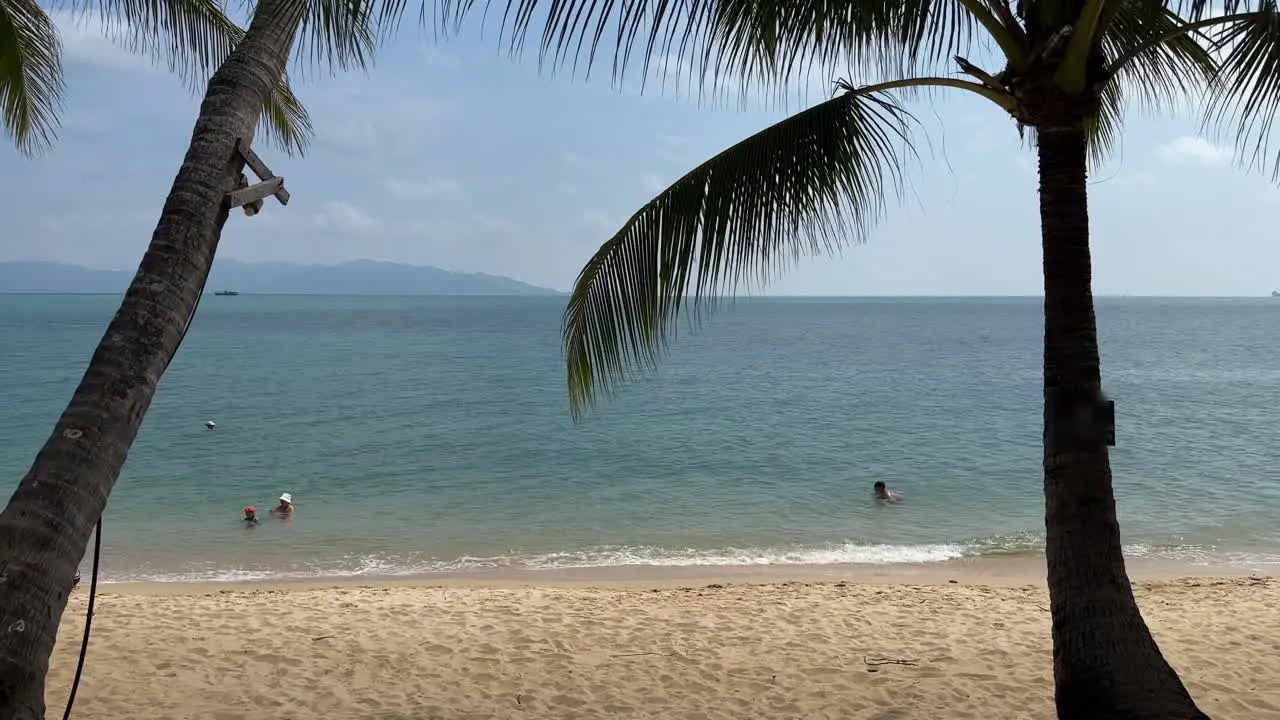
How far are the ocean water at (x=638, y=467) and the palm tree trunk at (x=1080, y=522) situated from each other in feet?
29.7

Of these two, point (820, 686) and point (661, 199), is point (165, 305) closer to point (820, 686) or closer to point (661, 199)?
point (661, 199)

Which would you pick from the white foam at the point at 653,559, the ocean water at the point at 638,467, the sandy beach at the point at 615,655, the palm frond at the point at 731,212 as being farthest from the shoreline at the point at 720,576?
the palm frond at the point at 731,212

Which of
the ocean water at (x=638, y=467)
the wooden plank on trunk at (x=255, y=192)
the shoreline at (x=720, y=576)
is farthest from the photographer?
the ocean water at (x=638, y=467)

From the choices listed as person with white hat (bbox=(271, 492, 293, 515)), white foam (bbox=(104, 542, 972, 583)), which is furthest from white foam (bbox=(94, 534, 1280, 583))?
person with white hat (bbox=(271, 492, 293, 515))

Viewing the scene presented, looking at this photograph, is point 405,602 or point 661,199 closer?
point 661,199

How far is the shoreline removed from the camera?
1103cm

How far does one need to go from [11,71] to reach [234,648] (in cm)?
422

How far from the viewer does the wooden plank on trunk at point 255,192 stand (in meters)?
3.80

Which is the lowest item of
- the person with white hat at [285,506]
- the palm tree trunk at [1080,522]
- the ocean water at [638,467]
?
the ocean water at [638,467]

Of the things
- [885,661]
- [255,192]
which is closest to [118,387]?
[255,192]

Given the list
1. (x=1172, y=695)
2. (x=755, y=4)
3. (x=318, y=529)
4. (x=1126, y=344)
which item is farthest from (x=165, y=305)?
(x=1126, y=344)

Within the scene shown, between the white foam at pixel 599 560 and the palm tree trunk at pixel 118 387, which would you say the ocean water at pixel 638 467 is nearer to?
the white foam at pixel 599 560

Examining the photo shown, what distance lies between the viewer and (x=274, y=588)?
10.8 meters

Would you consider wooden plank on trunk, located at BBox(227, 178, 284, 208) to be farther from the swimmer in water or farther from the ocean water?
the swimmer in water
